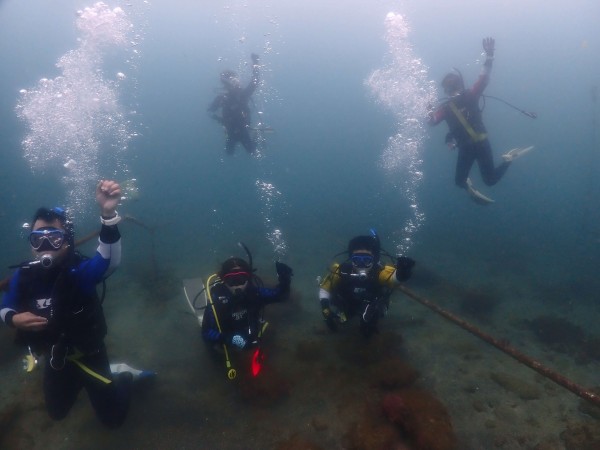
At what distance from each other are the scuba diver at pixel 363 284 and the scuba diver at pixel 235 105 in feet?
25.3

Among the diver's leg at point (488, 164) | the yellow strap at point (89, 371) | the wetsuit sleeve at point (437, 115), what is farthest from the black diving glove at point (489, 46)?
the yellow strap at point (89, 371)

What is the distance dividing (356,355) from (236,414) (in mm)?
2259

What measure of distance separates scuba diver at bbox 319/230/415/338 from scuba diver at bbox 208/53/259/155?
304 inches

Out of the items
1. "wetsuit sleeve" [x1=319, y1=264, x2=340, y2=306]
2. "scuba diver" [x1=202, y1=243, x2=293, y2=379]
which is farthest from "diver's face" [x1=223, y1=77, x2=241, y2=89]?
"scuba diver" [x1=202, y1=243, x2=293, y2=379]

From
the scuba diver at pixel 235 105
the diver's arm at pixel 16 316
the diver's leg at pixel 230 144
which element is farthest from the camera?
the diver's leg at pixel 230 144

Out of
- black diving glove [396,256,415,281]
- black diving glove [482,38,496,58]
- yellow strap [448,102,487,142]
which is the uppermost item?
A: black diving glove [482,38,496,58]

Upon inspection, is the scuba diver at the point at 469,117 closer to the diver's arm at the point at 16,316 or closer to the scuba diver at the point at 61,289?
the scuba diver at the point at 61,289

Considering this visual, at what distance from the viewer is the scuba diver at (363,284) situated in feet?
20.5

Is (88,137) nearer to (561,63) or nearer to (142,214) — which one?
(142,214)

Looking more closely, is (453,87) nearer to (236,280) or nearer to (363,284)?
(363,284)

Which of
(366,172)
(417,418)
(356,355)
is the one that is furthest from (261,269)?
(366,172)

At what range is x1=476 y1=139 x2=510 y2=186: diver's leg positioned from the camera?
31.6ft

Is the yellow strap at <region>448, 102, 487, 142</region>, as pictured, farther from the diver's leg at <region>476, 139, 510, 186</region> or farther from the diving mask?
the diving mask

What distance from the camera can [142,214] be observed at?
33375mm
